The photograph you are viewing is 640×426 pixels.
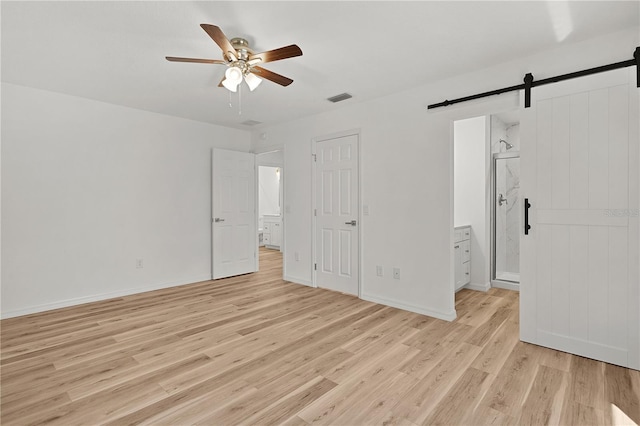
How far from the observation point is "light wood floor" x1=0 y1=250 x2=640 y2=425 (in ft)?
6.18

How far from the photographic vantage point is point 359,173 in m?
4.23

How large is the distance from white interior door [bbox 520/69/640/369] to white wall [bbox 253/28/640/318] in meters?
0.32

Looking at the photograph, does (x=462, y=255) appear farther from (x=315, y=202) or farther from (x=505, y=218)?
(x=315, y=202)

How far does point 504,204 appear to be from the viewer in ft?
17.0

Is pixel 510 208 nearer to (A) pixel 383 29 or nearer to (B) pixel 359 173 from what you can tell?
(B) pixel 359 173

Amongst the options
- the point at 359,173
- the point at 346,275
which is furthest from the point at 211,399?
the point at 359,173

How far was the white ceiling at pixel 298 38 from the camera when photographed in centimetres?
219

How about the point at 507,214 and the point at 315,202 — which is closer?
the point at 315,202

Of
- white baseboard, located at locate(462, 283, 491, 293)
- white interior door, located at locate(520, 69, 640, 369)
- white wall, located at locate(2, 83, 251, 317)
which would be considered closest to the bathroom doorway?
white baseboard, located at locate(462, 283, 491, 293)

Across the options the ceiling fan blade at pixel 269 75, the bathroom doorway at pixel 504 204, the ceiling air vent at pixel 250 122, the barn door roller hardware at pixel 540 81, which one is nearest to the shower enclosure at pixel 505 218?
the bathroom doorway at pixel 504 204

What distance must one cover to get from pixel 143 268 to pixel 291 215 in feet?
7.52

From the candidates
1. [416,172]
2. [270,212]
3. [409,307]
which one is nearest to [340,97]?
[416,172]

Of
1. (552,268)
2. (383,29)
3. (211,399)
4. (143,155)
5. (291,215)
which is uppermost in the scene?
(383,29)

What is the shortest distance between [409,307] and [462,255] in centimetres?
128
